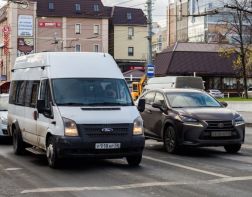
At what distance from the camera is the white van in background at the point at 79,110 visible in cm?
1084

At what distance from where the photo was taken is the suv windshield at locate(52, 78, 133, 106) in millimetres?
11500

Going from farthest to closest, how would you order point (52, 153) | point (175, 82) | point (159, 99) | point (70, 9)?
point (70, 9)
point (175, 82)
point (159, 99)
point (52, 153)

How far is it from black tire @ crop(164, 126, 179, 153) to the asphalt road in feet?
0.82

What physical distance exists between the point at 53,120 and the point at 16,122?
317 cm

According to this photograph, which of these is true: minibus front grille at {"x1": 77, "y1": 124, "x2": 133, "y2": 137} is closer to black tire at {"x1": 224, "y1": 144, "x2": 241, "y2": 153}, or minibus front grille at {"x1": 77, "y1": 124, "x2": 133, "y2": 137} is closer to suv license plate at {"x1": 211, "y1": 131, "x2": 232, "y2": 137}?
suv license plate at {"x1": 211, "y1": 131, "x2": 232, "y2": 137}

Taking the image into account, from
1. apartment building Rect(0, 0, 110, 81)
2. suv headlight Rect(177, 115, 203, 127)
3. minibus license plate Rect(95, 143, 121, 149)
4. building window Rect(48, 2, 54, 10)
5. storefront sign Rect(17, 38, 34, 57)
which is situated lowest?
minibus license plate Rect(95, 143, 121, 149)

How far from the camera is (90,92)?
1173cm

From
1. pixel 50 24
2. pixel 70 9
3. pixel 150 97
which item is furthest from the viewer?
pixel 70 9

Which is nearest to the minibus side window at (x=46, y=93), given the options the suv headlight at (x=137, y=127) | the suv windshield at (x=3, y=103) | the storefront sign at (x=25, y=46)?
the suv headlight at (x=137, y=127)

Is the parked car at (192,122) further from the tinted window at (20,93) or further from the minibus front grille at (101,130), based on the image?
the tinted window at (20,93)

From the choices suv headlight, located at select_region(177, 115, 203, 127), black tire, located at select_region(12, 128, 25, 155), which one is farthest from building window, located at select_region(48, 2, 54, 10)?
suv headlight, located at select_region(177, 115, 203, 127)

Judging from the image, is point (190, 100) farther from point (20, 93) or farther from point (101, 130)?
point (101, 130)

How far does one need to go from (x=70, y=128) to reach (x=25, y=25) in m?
77.3

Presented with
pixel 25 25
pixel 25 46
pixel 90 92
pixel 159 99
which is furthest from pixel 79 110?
pixel 25 25
